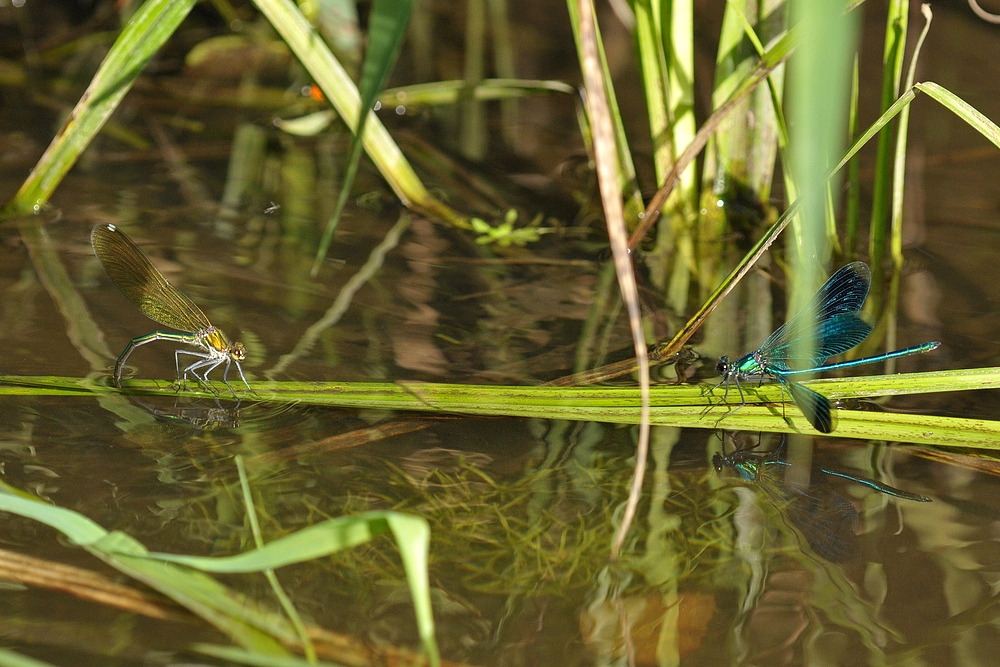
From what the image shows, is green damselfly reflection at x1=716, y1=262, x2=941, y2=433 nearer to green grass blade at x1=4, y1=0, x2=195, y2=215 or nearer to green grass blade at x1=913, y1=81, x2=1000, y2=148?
green grass blade at x1=913, y1=81, x2=1000, y2=148

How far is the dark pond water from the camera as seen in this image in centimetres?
175

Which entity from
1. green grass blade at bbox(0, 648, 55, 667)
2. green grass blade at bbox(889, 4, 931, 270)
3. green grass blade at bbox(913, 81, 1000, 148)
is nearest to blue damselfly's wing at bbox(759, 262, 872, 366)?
green grass blade at bbox(913, 81, 1000, 148)

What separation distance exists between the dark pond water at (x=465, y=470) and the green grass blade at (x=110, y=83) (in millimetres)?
281

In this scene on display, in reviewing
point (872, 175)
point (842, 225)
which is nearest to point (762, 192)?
point (842, 225)

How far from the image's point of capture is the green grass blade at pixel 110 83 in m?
2.78

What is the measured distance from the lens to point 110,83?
2.94 m

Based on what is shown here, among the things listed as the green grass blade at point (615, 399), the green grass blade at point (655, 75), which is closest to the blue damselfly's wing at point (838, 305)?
the green grass blade at point (615, 399)

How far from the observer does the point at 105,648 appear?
1.63m

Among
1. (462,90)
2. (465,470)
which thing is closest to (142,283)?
(465,470)

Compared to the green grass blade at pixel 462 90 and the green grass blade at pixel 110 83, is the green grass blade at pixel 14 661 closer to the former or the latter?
the green grass blade at pixel 110 83

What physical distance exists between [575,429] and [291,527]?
0.81 metres

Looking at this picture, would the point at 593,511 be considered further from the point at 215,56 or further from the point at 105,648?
the point at 215,56

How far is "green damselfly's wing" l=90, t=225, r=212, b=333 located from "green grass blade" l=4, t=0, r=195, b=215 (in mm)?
593

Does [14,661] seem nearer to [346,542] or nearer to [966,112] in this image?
[346,542]
